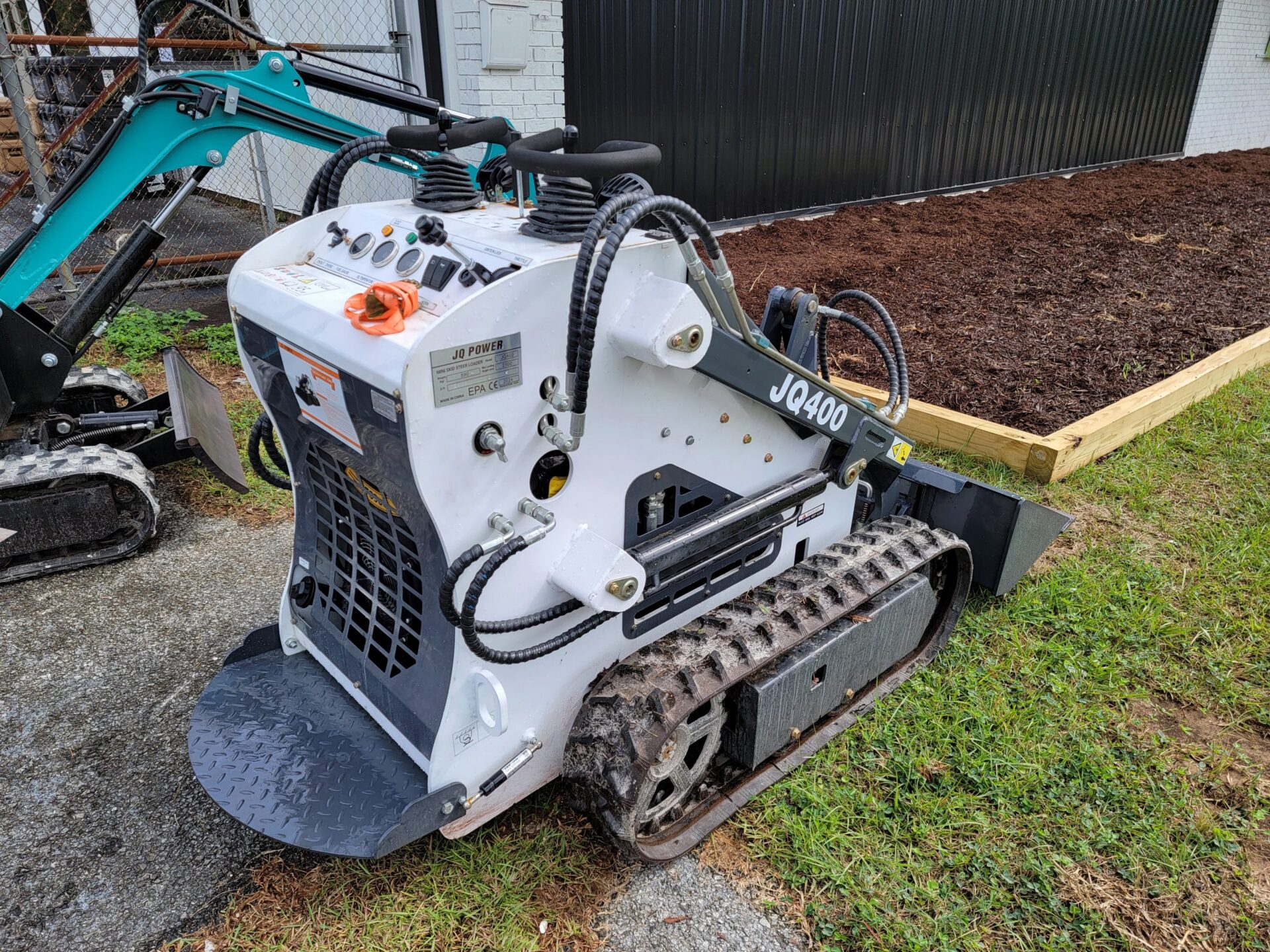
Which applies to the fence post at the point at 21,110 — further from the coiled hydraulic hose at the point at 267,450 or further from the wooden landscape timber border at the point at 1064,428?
the wooden landscape timber border at the point at 1064,428

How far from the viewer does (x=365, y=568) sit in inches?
100

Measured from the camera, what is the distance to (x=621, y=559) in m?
2.18

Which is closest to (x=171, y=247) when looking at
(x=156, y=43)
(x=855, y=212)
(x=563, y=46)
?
(x=156, y=43)

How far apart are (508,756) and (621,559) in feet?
2.07

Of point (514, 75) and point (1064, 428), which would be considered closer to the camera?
point (1064, 428)

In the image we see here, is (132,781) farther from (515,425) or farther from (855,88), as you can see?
(855,88)

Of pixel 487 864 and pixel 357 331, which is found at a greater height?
pixel 357 331

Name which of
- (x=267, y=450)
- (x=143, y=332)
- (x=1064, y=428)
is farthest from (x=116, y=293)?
(x=1064, y=428)

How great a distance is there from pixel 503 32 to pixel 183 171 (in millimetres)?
7632

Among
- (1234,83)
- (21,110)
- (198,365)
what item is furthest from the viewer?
(1234,83)

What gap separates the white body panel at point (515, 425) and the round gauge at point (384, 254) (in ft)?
0.07

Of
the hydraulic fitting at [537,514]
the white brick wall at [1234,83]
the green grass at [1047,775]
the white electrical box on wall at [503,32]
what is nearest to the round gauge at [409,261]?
the hydraulic fitting at [537,514]

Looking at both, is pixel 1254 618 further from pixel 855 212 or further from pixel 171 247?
pixel 171 247

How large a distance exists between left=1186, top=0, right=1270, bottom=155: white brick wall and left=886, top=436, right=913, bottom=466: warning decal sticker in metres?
17.0
